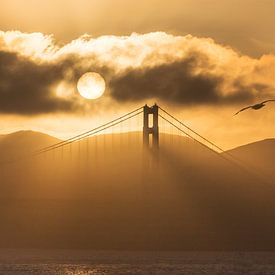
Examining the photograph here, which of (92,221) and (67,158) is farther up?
(67,158)

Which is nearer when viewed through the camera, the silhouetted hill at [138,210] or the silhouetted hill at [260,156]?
the silhouetted hill at [138,210]

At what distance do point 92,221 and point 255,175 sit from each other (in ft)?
83.0

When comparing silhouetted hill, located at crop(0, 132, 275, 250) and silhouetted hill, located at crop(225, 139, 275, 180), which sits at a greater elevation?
silhouetted hill, located at crop(225, 139, 275, 180)

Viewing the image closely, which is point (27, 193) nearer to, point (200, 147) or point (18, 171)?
point (18, 171)

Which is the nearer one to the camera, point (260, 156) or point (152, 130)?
point (152, 130)

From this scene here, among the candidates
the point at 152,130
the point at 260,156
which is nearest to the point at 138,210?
the point at 152,130

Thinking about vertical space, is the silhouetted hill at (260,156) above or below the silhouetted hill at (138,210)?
above

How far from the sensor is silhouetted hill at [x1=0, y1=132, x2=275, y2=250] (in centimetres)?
9362

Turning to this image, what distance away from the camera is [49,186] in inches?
4060

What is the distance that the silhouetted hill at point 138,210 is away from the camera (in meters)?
93.6

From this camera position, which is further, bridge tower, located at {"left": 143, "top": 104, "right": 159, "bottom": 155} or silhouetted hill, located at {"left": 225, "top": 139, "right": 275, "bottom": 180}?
silhouetted hill, located at {"left": 225, "top": 139, "right": 275, "bottom": 180}

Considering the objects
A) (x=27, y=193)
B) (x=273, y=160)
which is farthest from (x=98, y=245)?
(x=273, y=160)

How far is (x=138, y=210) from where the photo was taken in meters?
96.2

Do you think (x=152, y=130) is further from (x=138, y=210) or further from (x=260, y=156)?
(x=260, y=156)
